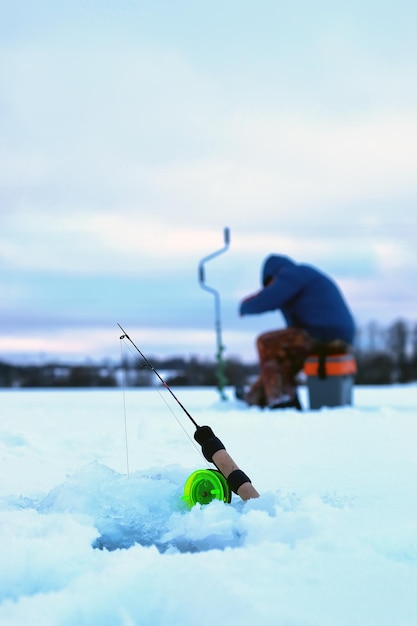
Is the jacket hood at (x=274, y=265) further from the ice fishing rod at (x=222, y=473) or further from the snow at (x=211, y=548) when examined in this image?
the ice fishing rod at (x=222, y=473)

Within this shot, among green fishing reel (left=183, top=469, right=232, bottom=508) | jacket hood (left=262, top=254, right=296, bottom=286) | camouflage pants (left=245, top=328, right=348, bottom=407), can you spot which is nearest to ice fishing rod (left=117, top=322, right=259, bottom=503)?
green fishing reel (left=183, top=469, right=232, bottom=508)

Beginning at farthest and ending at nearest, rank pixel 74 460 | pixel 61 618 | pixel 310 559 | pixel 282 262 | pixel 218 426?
pixel 282 262 < pixel 218 426 < pixel 74 460 < pixel 310 559 < pixel 61 618

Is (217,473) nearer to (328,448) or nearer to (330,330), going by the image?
(328,448)

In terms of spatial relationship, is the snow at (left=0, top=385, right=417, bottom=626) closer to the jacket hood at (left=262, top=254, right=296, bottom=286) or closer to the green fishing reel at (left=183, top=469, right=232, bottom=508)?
the green fishing reel at (left=183, top=469, right=232, bottom=508)

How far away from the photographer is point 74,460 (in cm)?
393

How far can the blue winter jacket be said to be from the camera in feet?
24.0

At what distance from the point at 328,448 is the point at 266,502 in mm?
1975

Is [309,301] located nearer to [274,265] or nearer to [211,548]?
[274,265]

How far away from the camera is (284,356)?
736 cm

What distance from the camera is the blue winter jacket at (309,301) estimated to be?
7.31 metres

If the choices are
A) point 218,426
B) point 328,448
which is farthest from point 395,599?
point 218,426

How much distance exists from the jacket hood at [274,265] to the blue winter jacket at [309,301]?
121mm

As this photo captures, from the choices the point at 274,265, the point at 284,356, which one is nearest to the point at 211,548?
the point at 284,356

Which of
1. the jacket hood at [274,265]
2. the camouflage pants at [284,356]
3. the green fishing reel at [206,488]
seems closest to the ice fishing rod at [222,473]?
the green fishing reel at [206,488]
